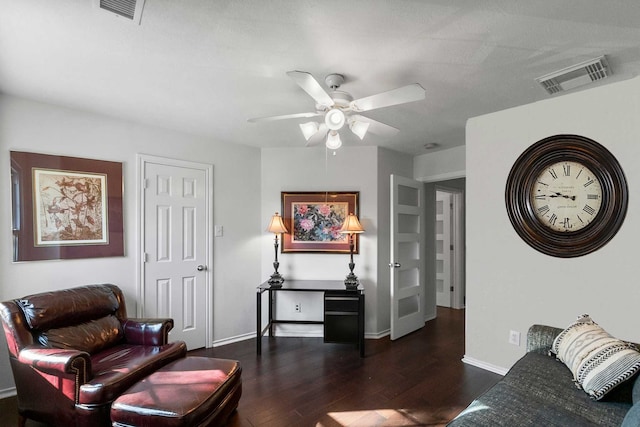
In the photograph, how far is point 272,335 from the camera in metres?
3.81

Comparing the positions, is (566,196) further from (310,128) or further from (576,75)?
(310,128)

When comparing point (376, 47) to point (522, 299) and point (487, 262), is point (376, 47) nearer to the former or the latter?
point (487, 262)

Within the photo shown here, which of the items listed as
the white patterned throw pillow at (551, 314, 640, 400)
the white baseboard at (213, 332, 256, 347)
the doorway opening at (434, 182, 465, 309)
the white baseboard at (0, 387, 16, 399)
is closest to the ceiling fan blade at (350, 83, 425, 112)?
the white patterned throw pillow at (551, 314, 640, 400)

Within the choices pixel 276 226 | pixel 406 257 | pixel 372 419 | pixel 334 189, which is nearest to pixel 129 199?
pixel 276 226

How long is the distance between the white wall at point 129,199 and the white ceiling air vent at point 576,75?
9.80ft

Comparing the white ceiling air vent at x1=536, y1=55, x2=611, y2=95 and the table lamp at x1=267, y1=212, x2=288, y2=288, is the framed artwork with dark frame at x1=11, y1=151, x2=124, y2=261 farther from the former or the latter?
the white ceiling air vent at x1=536, y1=55, x2=611, y2=95

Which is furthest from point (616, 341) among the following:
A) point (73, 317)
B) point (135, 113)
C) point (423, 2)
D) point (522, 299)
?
point (135, 113)

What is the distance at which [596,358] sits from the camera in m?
1.57

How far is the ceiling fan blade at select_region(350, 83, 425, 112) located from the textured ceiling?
0.92 feet

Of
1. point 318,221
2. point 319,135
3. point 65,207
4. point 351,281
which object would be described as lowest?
point 351,281

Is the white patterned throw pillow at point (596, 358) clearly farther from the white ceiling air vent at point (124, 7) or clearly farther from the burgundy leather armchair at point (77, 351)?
the white ceiling air vent at point (124, 7)

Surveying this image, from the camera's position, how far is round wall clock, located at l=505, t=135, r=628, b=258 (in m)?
2.23

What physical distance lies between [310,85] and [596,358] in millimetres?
2064

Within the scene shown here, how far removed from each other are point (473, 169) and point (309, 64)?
1939mm
